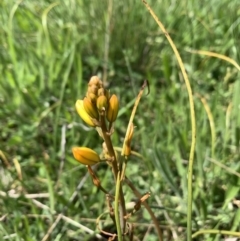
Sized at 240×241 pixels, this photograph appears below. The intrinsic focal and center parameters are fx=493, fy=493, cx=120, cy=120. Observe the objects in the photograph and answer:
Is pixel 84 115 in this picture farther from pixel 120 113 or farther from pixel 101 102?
pixel 120 113

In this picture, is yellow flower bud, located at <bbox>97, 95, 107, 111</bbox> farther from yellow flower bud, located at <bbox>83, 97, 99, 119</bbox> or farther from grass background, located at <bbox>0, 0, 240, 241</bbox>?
grass background, located at <bbox>0, 0, 240, 241</bbox>

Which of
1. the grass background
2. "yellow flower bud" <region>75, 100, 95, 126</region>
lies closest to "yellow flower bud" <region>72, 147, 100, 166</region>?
"yellow flower bud" <region>75, 100, 95, 126</region>

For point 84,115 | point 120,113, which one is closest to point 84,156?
point 84,115

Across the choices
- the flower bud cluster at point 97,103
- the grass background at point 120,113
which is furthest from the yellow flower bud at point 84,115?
the grass background at point 120,113

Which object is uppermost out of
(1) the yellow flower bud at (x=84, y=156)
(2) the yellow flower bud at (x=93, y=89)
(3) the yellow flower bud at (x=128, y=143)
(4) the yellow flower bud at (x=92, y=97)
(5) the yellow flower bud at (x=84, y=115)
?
(2) the yellow flower bud at (x=93, y=89)

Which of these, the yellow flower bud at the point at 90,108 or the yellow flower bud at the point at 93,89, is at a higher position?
the yellow flower bud at the point at 93,89

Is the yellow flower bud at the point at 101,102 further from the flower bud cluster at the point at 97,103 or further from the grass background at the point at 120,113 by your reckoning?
the grass background at the point at 120,113
